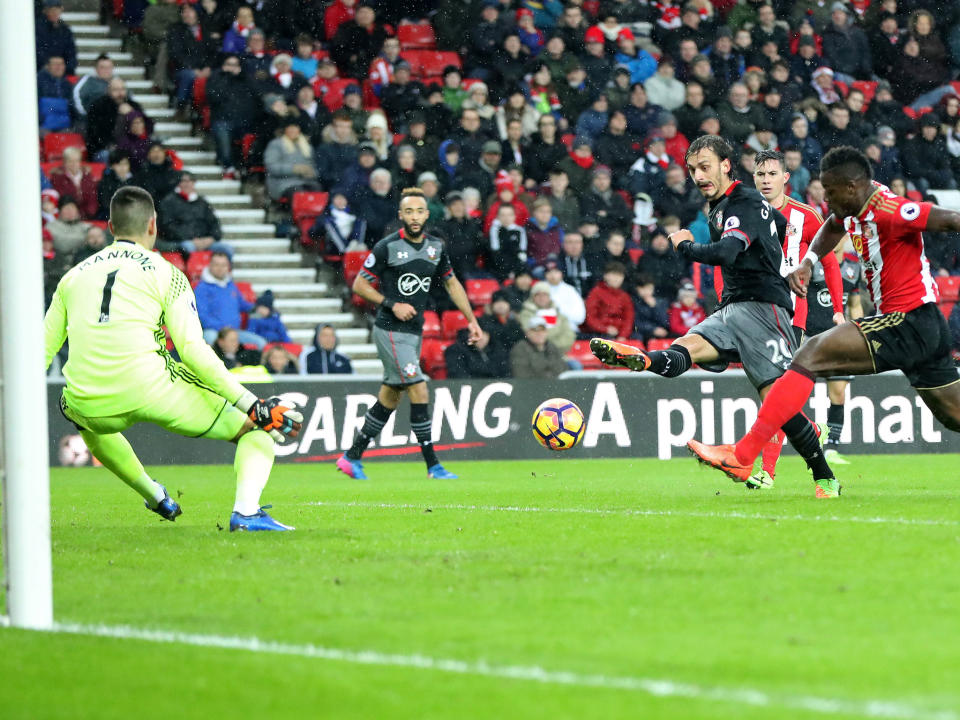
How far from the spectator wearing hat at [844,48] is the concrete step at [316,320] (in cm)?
937

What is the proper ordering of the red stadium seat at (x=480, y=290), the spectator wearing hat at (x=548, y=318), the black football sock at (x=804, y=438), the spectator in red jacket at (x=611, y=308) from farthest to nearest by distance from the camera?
the red stadium seat at (x=480, y=290), the spectator in red jacket at (x=611, y=308), the spectator wearing hat at (x=548, y=318), the black football sock at (x=804, y=438)

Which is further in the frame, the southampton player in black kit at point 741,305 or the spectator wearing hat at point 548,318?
the spectator wearing hat at point 548,318

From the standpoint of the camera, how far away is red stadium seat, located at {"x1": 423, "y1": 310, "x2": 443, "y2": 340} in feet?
58.4

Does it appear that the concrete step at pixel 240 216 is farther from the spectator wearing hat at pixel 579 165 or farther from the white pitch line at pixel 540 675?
the white pitch line at pixel 540 675

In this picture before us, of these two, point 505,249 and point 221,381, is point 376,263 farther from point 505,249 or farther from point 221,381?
point 221,381

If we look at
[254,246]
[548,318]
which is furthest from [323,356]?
[254,246]

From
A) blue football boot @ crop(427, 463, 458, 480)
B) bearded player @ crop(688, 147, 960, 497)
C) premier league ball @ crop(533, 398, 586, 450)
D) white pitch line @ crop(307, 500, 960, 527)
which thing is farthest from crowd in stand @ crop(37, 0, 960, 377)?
bearded player @ crop(688, 147, 960, 497)

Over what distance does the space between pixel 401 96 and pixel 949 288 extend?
306 inches

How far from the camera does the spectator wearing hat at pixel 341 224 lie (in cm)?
1833

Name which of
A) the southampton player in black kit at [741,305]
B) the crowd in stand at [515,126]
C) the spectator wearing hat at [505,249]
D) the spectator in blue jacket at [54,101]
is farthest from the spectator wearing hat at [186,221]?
the southampton player in black kit at [741,305]

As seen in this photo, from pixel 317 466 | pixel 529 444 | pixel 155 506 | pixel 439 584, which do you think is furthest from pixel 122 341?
pixel 529 444

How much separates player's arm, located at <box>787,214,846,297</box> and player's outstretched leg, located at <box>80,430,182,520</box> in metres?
4.12

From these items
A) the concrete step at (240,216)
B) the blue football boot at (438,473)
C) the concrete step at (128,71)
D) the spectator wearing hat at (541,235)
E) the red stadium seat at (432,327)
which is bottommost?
the blue football boot at (438,473)

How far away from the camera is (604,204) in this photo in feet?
63.8
